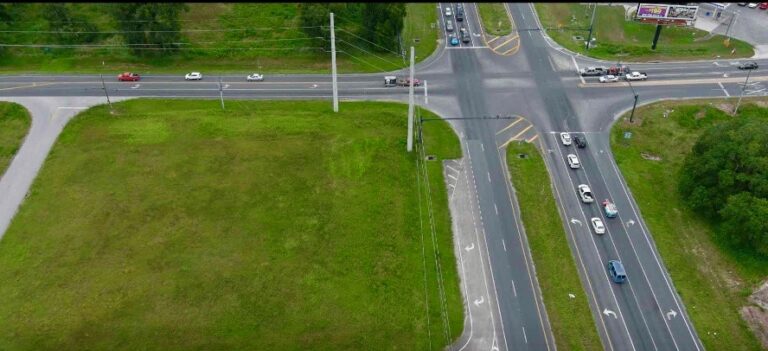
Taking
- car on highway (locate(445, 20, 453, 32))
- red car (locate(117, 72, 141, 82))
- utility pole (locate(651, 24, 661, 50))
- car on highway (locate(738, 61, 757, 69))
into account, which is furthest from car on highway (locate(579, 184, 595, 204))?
red car (locate(117, 72, 141, 82))

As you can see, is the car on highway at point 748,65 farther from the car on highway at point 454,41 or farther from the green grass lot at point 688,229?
the car on highway at point 454,41

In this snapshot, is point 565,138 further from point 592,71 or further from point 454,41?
point 454,41

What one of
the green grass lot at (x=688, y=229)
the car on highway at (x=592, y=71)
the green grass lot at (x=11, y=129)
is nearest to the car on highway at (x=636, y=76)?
the car on highway at (x=592, y=71)

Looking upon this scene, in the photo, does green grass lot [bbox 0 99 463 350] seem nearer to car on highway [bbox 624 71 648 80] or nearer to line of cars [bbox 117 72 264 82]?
line of cars [bbox 117 72 264 82]

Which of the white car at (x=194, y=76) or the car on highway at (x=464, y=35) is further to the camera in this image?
the car on highway at (x=464, y=35)

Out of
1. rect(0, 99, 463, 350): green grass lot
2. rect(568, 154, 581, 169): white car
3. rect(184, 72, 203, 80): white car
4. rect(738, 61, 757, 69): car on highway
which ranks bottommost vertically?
rect(0, 99, 463, 350): green grass lot

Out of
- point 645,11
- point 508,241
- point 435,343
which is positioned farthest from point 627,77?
point 435,343

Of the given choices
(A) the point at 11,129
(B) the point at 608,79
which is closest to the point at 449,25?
(B) the point at 608,79
